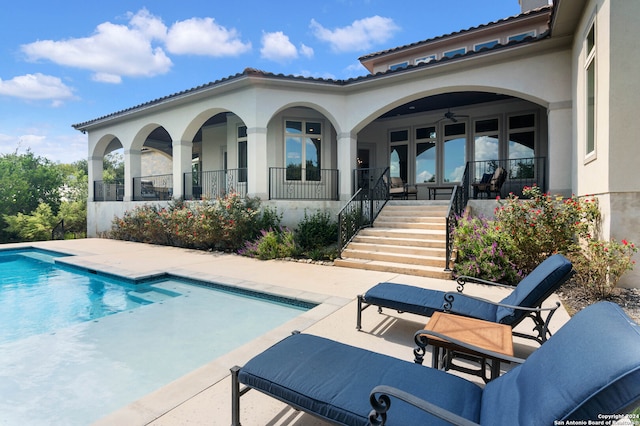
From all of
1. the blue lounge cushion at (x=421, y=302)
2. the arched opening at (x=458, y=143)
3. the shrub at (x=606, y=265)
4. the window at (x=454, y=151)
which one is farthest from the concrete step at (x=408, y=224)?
the blue lounge cushion at (x=421, y=302)

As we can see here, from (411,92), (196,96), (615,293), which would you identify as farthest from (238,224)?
(615,293)

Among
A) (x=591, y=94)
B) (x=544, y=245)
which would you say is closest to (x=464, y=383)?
(x=544, y=245)

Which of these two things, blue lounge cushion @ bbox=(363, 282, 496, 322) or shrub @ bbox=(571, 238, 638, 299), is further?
shrub @ bbox=(571, 238, 638, 299)

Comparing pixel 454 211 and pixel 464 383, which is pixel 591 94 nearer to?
pixel 454 211

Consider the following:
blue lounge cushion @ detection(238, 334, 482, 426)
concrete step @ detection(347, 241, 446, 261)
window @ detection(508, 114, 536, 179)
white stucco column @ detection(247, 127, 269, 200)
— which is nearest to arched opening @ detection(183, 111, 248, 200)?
white stucco column @ detection(247, 127, 269, 200)

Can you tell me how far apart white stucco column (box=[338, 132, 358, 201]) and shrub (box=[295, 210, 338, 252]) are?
3.85 ft

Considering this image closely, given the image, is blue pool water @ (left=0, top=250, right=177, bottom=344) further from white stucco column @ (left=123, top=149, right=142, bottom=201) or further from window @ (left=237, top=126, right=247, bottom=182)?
window @ (left=237, top=126, right=247, bottom=182)

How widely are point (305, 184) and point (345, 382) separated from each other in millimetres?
11228

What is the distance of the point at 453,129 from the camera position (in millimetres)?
13352

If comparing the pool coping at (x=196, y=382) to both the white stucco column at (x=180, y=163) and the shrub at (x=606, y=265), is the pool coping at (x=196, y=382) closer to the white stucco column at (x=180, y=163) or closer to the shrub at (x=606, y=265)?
the shrub at (x=606, y=265)

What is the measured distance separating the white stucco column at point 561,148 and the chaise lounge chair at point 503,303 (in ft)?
19.8

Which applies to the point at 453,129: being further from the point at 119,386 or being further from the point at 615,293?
the point at 119,386

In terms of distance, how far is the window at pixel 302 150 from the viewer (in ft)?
43.4

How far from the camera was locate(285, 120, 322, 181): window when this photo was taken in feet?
43.4
